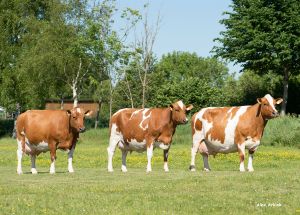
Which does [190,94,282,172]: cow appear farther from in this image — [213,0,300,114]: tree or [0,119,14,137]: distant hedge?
[0,119,14,137]: distant hedge

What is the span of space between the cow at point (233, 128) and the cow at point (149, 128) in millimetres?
989

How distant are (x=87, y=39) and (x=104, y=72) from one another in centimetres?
752

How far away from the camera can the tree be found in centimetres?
7312

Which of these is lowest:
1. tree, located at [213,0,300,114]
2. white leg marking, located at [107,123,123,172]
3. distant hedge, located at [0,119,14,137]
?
distant hedge, located at [0,119,14,137]

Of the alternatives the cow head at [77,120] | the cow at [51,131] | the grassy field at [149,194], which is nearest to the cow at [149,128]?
the cow at [51,131]

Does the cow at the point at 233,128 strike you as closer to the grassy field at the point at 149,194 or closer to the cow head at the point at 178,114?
the cow head at the point at 178,114

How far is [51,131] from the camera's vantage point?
88.7ft

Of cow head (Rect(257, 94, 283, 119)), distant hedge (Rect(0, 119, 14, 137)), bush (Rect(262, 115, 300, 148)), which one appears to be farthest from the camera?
distant hedge (Rect(0, 119, 14, 137))

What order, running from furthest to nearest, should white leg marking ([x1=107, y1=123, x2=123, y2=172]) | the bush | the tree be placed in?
1. the tree
2. the bush
3. white leg marking ([x1=107, y1=123, x2=123, y2=172])

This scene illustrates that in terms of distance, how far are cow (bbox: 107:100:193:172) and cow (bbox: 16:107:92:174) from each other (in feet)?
6.64

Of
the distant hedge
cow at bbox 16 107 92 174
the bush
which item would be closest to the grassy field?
cow at bbox 16 107 92 174

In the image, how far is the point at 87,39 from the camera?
8288cm

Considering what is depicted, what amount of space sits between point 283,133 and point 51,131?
29.7 metres

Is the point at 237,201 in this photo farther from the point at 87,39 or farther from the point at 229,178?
the point at 87,39
